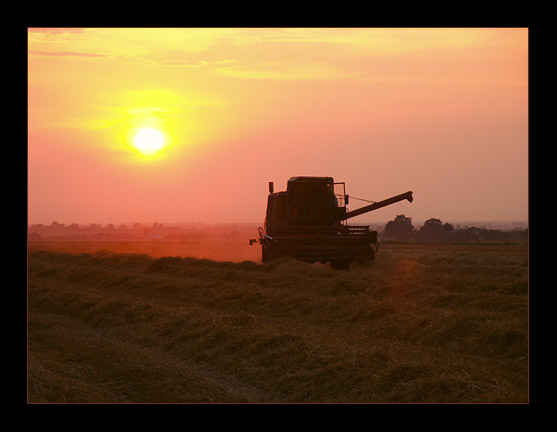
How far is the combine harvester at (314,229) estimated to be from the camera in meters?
22.7

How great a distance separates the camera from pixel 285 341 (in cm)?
1051

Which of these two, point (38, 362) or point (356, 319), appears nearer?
point (38, 362)

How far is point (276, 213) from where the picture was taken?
25.9 m

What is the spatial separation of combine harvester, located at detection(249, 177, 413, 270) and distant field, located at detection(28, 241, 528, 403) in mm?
3675

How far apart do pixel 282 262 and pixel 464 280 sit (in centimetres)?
664

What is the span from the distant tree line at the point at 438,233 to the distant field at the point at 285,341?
51703 mm

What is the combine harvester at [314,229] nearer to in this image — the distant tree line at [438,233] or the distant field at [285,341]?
the distant field at [285,341]

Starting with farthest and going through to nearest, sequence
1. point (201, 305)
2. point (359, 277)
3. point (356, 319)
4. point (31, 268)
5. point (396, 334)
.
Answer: point (31, 268) → point (359, 277) → point (201, 305) → point (356, 319) → point (396, 334)

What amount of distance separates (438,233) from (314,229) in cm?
4775

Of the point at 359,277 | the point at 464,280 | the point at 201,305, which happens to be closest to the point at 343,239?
the point at 359,277

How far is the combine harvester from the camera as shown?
22.7m

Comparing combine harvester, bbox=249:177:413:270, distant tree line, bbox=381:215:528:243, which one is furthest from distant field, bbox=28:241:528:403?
distant tree line, bbox=381:215:528:243

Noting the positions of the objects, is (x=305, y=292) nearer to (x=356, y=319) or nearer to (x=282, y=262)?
(x=356, y=319)

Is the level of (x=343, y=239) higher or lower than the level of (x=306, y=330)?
higher
